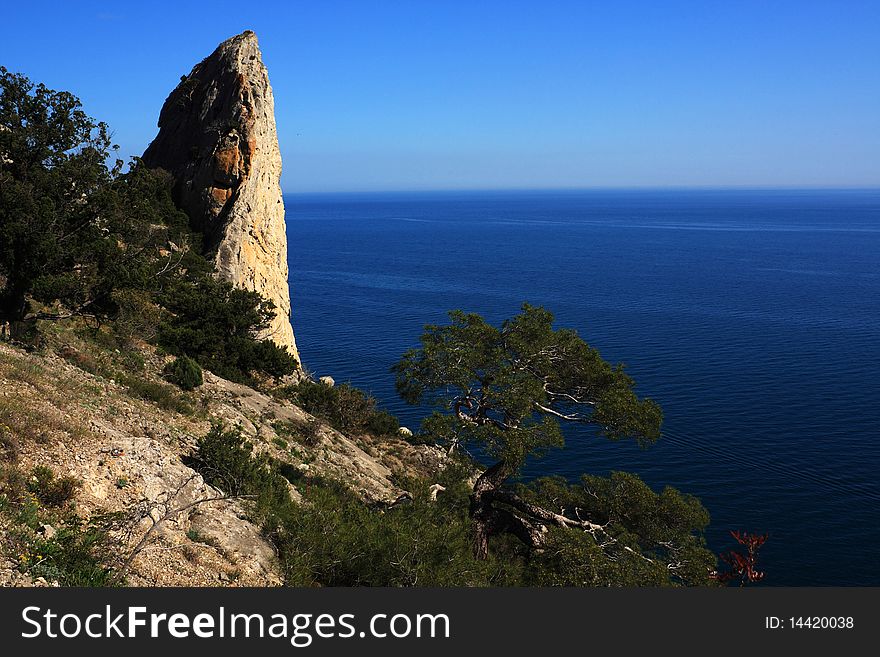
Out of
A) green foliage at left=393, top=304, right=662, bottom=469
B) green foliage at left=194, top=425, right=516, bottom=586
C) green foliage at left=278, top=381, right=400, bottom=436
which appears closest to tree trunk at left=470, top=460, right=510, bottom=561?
green foliage at left=393, top=304, right=662, bottom=469

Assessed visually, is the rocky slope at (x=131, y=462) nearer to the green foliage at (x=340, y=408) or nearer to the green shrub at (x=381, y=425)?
the green foliage at (x=340, y=408)

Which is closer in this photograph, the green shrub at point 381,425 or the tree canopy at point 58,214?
the tree canopy at point 58,214

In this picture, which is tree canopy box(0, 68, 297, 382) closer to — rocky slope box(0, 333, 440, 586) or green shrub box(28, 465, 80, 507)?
rocky slope box(0, 333, 440, 586)

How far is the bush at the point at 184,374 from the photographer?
27.6 m

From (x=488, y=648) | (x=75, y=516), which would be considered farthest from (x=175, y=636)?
(x=488, y=648)

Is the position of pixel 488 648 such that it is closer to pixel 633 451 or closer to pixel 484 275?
pixel 633 451

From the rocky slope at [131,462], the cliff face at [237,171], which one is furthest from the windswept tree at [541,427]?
the cliff face at [237,171]

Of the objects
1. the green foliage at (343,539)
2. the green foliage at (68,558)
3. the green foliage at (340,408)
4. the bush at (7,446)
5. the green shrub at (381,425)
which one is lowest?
the green shrub at (381,425)

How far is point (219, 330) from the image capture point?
1438 inches

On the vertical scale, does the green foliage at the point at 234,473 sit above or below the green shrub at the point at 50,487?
below

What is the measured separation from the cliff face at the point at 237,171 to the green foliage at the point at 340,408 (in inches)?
358

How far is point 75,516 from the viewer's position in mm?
13141

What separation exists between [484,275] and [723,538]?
92.8 meters

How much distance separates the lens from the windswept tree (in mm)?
23641
